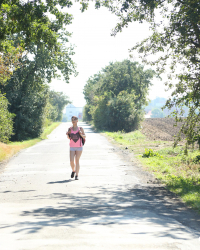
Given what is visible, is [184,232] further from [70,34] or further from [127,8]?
[70,34]

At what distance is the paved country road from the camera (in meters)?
5.07

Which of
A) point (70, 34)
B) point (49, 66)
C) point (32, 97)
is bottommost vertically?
point (32, 97)

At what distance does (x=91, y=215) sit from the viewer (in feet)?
22.2

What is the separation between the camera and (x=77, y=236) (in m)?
5.31

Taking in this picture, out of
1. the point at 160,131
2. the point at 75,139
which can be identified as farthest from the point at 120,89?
the point at 75,139

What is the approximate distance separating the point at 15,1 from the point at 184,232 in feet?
Answer: 27.0

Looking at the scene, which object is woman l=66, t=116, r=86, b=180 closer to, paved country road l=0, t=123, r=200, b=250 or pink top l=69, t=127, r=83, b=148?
pink top l=69, t=127, r=83, b=148

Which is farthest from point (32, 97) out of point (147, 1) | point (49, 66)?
point (147, 1)

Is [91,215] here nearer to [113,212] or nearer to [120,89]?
[113,212]

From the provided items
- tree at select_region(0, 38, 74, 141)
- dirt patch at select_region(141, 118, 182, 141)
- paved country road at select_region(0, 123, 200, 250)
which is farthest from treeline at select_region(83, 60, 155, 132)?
paved country road at select_region(0, 123, 200, 250)

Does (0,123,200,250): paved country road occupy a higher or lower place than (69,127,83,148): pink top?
lower

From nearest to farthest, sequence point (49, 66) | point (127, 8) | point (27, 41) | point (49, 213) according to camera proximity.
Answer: point (49, 213) → point (27, 41) → point (127, 8) → point (49, 66)

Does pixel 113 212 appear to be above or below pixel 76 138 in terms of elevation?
below

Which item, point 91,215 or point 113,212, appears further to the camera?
point 113,212
